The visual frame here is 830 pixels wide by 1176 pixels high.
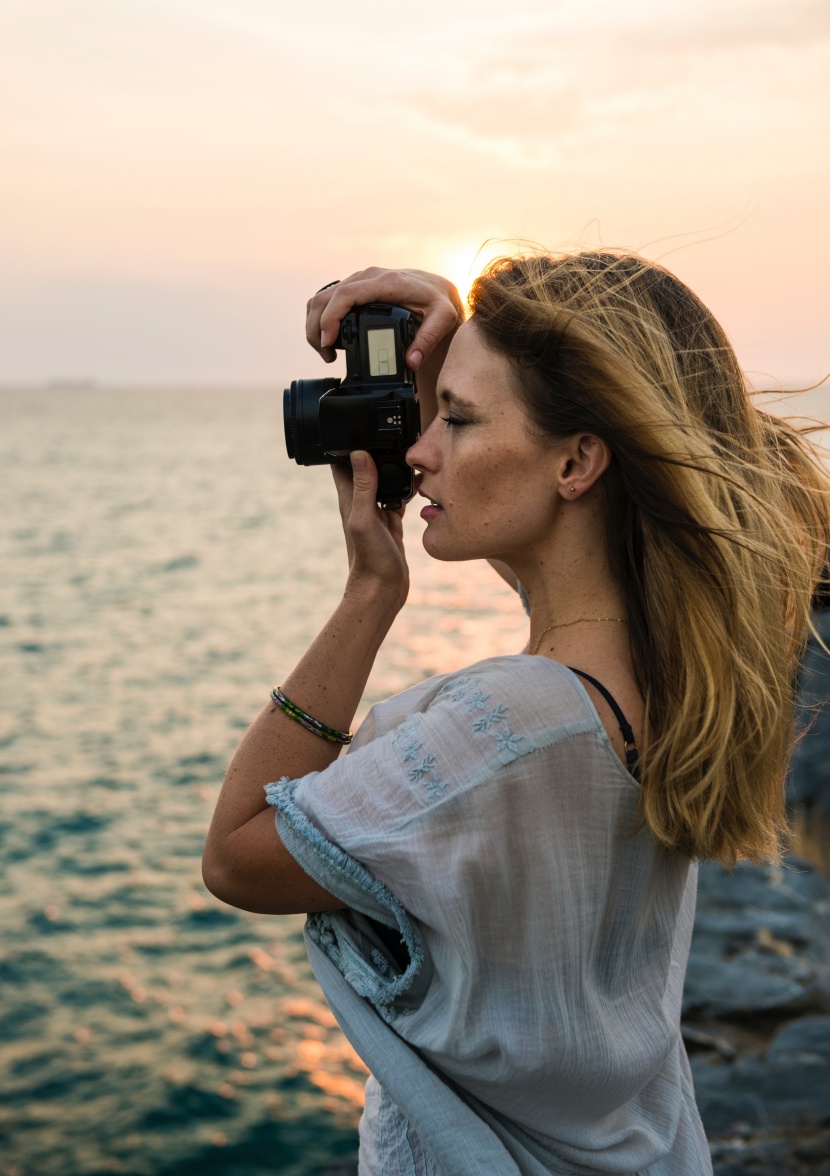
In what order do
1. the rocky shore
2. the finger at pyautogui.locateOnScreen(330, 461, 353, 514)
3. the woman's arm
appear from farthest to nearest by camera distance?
the rocky shore → the finger at pyautogui.locateOnScreen(330, 461, 353, 514) → the woman's arm

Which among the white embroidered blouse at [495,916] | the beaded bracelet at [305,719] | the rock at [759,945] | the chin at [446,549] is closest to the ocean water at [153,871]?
the rock at [759,945]

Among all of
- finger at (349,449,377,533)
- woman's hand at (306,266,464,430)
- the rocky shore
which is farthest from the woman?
the rocky shore

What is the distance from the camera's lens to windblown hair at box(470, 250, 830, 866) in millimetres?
1518

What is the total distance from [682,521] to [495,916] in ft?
1.93

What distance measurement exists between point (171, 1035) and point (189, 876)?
2.23 meters

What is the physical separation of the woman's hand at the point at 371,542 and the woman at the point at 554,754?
0.16 ft

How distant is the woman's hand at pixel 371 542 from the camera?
182 centimetres

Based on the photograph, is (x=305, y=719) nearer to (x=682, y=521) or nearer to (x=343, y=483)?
(x=343, y=483)

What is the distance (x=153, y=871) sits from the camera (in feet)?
29.4

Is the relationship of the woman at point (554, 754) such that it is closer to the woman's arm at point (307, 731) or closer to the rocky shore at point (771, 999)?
the woman's arm at point (307, 731)

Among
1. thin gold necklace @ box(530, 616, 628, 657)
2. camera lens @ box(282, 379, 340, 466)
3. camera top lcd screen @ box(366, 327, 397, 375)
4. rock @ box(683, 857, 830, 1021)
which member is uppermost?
camera top lcd screen @ box(366, 327, 397, 375)

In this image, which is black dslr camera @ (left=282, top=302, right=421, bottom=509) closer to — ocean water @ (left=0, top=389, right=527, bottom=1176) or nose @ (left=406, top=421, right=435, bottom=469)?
nose @ (left=406, top=421, right=435, bottom=469)

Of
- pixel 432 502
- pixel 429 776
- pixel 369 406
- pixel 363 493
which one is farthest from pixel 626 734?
pixel 369 406

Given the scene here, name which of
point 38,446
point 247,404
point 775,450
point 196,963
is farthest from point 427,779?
point 247,404
